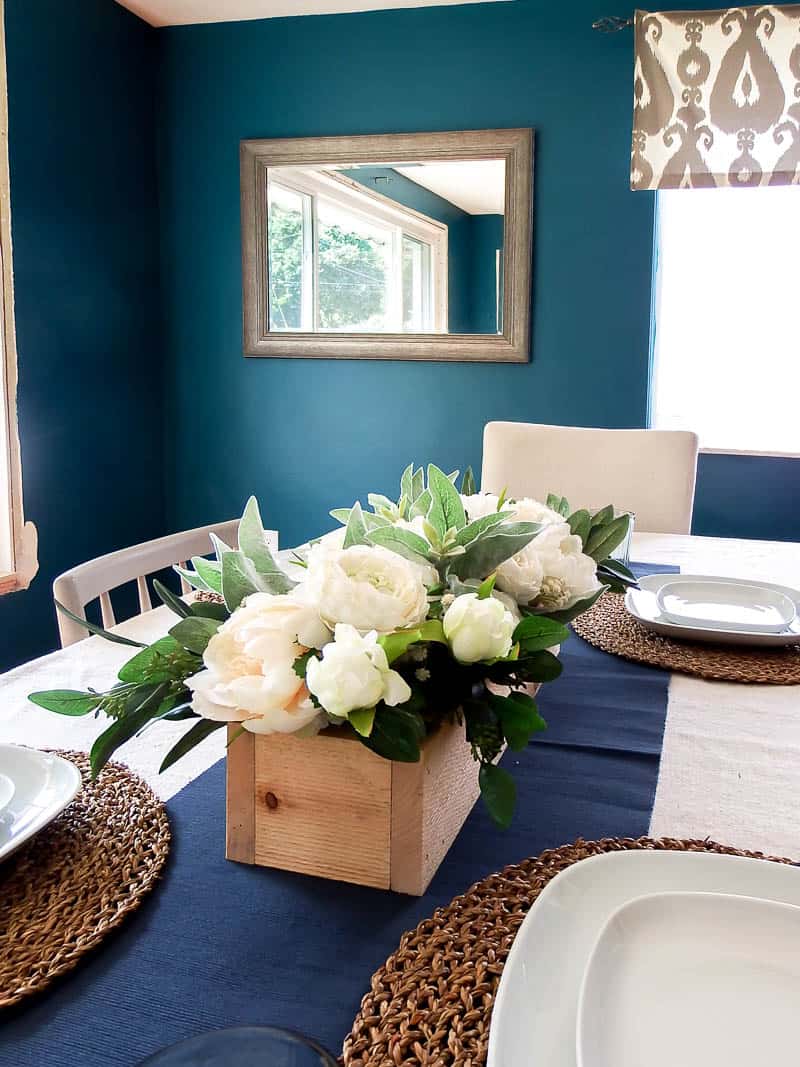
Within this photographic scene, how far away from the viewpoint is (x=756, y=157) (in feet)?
9.89

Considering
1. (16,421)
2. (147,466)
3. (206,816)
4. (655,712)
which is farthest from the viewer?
(147,466)

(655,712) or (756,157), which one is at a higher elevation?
(756,157)

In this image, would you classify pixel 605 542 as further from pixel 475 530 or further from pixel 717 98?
pixel 717 98

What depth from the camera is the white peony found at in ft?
1.89

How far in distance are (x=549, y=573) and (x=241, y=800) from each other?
30cm

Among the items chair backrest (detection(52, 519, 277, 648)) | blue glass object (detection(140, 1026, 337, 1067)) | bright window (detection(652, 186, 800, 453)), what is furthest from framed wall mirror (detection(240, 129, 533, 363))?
blue glass object (detection(140, 1026, 337, 1067))

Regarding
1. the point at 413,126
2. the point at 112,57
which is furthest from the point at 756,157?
the point at 112,57

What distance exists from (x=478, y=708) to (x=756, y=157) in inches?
116

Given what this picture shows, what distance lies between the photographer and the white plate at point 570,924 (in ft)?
1.53

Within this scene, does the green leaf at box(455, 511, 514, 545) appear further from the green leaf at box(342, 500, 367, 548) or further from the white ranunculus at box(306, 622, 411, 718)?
the white ranunculus at box(306, 622, 411, 718)

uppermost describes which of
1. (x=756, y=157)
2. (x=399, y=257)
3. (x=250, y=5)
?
(x=250, y=5)

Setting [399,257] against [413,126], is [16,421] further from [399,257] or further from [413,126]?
[413,126]

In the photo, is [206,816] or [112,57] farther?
[112,57]

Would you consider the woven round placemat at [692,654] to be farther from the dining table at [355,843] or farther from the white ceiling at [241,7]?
the white ceiling at [241,7]
